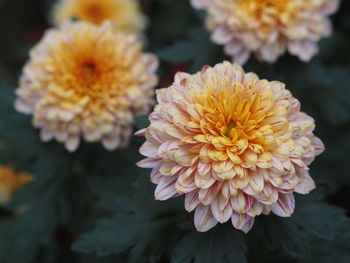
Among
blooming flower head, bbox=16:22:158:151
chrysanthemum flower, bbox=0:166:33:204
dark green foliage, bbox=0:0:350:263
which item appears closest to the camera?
dark green foliage, bbox=0:0:350:263

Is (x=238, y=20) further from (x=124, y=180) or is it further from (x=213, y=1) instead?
(x=124, y=180)

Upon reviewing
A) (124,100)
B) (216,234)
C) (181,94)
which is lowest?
(216,234)

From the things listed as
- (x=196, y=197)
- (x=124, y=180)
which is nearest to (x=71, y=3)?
(x=124, y=180)

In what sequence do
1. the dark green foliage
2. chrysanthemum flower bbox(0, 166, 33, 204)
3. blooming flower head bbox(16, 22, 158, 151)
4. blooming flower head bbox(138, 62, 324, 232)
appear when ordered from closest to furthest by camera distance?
blooming flower head bbox(138, 62, 324, 232) < the dark green foliage < blooming flower head bbox(16, 22, 158, 151) < chrysanthemum flower bbox(0, 166, 33, 204)

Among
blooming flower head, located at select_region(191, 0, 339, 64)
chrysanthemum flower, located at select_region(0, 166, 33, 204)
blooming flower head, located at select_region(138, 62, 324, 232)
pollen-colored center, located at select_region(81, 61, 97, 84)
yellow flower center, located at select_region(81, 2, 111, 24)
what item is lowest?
blooming flower head, located at select_region(138, 62, 324, 232)

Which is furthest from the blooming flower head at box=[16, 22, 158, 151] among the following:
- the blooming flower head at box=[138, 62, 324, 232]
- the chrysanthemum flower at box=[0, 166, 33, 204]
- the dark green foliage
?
the chrysanthemum flower at box=[0, 166, 33, 204]

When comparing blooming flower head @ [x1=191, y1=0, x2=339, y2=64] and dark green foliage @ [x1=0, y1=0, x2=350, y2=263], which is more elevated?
blooming flower head @ [x1=191, y1=0, x2=339, y2=64]

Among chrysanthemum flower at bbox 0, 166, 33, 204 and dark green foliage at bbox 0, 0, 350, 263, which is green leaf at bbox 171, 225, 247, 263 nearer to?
dark green foliage at bbox 0, 0, 350, 263

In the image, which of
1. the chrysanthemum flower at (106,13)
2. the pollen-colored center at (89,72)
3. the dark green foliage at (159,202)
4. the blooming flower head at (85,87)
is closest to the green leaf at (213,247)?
the dark green foliage at (159,202)
